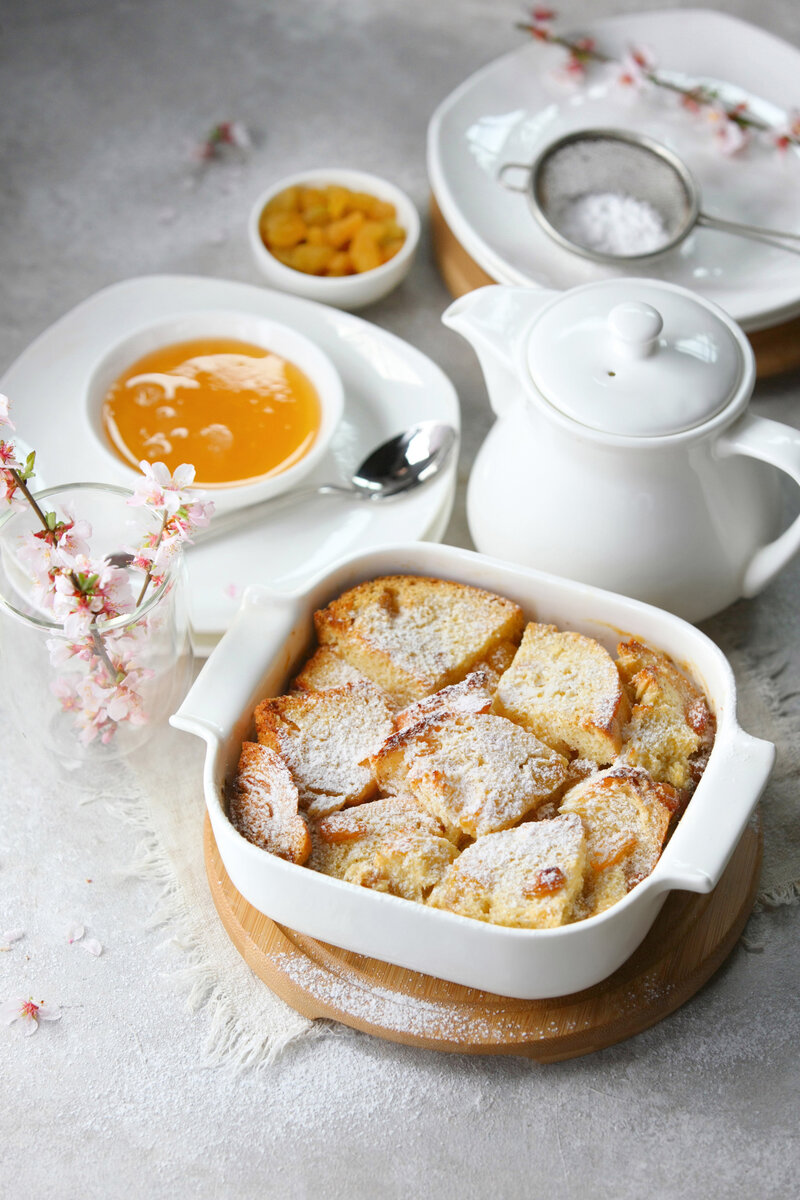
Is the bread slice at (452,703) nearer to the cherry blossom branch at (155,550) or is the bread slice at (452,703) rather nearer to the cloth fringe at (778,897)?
the cherry blossom branch at (155,550)

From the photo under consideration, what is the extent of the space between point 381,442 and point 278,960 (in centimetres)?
84

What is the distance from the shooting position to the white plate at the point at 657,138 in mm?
1960

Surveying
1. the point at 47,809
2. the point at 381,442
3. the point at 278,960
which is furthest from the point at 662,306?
the point at 47,809

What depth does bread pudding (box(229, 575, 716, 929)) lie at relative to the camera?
116 centimetres

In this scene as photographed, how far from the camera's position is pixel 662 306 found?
1.42 metres

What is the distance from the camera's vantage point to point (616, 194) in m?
2.05

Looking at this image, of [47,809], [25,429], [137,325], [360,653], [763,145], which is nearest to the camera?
[360,653]

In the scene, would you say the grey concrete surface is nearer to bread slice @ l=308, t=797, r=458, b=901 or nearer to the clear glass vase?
the clear glass vase

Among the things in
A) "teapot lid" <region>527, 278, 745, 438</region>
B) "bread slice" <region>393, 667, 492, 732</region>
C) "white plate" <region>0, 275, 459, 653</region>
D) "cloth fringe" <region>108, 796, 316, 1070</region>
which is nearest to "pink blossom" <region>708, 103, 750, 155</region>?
"white plate" <region>0, 275, 459, 653</region>

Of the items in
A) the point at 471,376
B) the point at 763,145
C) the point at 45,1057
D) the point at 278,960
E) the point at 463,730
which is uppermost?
the point at 763,145

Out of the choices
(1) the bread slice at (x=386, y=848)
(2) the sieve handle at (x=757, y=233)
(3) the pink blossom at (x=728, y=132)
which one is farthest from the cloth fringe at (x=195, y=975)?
(3) the pink blossom at (x=728, y=132)

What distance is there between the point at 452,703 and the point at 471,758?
0.09 meters

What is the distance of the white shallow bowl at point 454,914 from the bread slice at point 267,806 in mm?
21

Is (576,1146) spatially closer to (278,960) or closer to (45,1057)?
(278,960)
